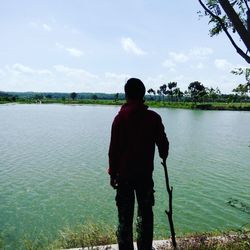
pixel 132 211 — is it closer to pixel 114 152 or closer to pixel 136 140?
pixel 114 152

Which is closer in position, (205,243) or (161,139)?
(161,139)

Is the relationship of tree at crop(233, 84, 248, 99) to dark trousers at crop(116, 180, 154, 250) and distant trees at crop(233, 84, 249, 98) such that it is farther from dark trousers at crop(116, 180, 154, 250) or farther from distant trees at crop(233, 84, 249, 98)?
dark trousers at crop(116, 180, 154, 250)

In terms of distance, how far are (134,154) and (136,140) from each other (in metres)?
0.17

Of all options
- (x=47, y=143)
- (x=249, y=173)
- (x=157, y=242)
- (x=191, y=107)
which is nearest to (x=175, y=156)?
(x=249, y=173)

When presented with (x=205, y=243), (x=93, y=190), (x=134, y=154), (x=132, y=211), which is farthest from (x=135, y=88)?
(x=93, y=190)

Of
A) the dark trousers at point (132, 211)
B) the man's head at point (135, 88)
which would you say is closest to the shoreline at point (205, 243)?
the dark trousers at point (132, 211)

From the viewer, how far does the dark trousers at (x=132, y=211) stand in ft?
15.6

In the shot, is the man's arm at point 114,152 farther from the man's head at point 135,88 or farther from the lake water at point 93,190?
the lake water at point 93,190

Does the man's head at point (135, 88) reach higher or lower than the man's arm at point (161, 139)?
higher

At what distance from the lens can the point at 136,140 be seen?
15.3 ft

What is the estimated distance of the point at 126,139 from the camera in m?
4.69

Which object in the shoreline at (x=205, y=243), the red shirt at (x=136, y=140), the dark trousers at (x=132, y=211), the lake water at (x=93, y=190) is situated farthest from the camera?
the lake water at (x=93, y=190)

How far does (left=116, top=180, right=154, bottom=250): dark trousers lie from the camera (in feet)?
15.6

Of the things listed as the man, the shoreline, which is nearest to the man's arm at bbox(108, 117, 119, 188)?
the man
